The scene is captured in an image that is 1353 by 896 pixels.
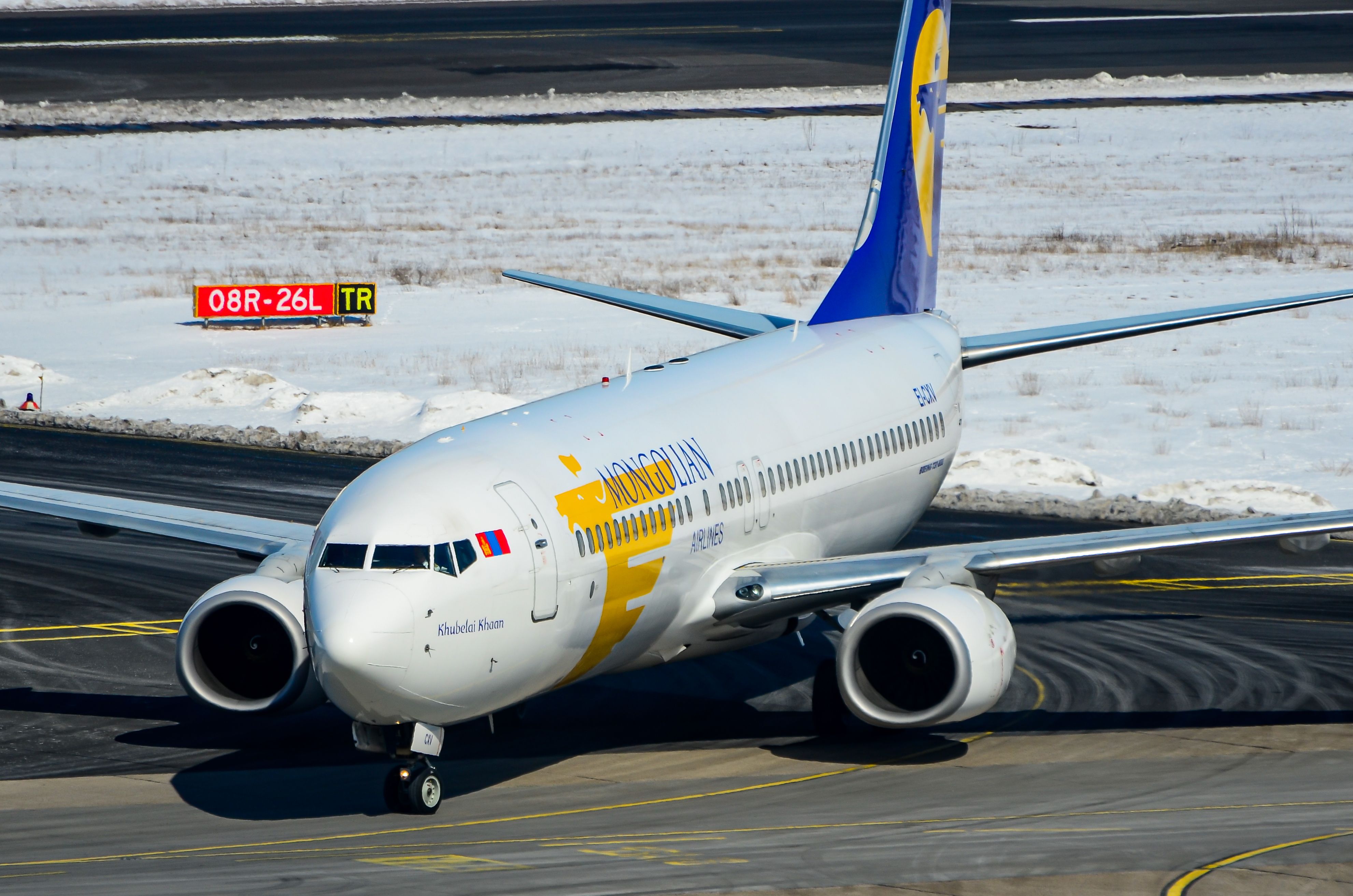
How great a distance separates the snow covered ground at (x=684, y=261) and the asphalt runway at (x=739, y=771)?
34.7 ft

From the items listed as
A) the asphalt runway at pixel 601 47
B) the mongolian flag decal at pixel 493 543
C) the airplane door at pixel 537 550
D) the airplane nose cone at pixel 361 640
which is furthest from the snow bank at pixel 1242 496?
the asphalt runway at pixel 601 47

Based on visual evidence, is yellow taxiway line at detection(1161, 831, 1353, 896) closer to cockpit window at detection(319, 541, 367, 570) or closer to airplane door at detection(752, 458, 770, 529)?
airplane door at detection(752, 458, 770, 529)

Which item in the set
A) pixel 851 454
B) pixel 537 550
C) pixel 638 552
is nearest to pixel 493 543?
pixel 537 550

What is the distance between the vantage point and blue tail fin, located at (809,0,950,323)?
33.5 metres

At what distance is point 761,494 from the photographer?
2528 cm

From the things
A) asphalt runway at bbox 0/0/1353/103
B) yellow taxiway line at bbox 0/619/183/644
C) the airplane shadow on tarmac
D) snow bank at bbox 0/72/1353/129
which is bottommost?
the airplane shadow on tarmac

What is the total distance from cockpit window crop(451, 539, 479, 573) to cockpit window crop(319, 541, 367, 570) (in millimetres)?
959

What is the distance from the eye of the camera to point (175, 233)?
81125mm

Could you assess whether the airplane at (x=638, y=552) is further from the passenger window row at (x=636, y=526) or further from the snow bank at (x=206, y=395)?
the snow bank at (x=206, y=395)

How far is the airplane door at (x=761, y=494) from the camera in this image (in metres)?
25.2

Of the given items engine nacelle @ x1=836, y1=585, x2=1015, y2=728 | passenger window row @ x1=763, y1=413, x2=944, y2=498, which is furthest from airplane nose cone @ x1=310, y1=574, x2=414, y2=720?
passenger window row @ x1=763, y1=413, x2=944, y2=498

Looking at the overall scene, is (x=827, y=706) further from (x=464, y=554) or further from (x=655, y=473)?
(x=464, y=554)

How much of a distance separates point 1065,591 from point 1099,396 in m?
18.5

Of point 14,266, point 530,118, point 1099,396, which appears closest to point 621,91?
point 530,118
